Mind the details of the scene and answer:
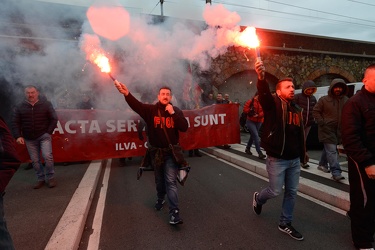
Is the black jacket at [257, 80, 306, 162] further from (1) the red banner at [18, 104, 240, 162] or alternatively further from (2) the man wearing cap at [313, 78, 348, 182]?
(1) the red banner at [18, 104, 240, 162]

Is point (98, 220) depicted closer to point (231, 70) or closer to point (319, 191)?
point (319, 191)

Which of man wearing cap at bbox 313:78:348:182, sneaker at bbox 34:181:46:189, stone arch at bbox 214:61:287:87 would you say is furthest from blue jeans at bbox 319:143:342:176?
stone arch at bbox 214:61:287:87

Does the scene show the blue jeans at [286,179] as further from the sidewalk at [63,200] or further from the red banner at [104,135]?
the red banner at [104,135]

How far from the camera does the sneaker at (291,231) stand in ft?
9.11

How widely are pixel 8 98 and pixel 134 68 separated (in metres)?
4.25

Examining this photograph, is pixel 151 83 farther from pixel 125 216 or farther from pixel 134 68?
pixel 125 216

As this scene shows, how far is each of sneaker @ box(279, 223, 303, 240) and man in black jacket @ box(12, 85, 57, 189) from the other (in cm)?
406

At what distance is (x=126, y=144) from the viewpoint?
21.5ft

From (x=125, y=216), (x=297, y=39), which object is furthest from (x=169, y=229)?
(x=297, y=39)

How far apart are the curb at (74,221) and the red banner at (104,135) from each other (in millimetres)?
1667

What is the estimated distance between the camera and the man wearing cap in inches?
174

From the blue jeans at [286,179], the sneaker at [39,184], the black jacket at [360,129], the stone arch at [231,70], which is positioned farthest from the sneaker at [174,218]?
the stone arch at [231,70]

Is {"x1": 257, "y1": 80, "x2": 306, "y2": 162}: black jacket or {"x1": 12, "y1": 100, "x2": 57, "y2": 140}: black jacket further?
{"x1": 12, "y1": 100, "x2": 57, "y2": 140}: black jacket

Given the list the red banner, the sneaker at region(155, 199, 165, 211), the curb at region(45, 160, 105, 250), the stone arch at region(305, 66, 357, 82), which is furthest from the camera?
the stone arch at region(305, 66, 357, 82)
